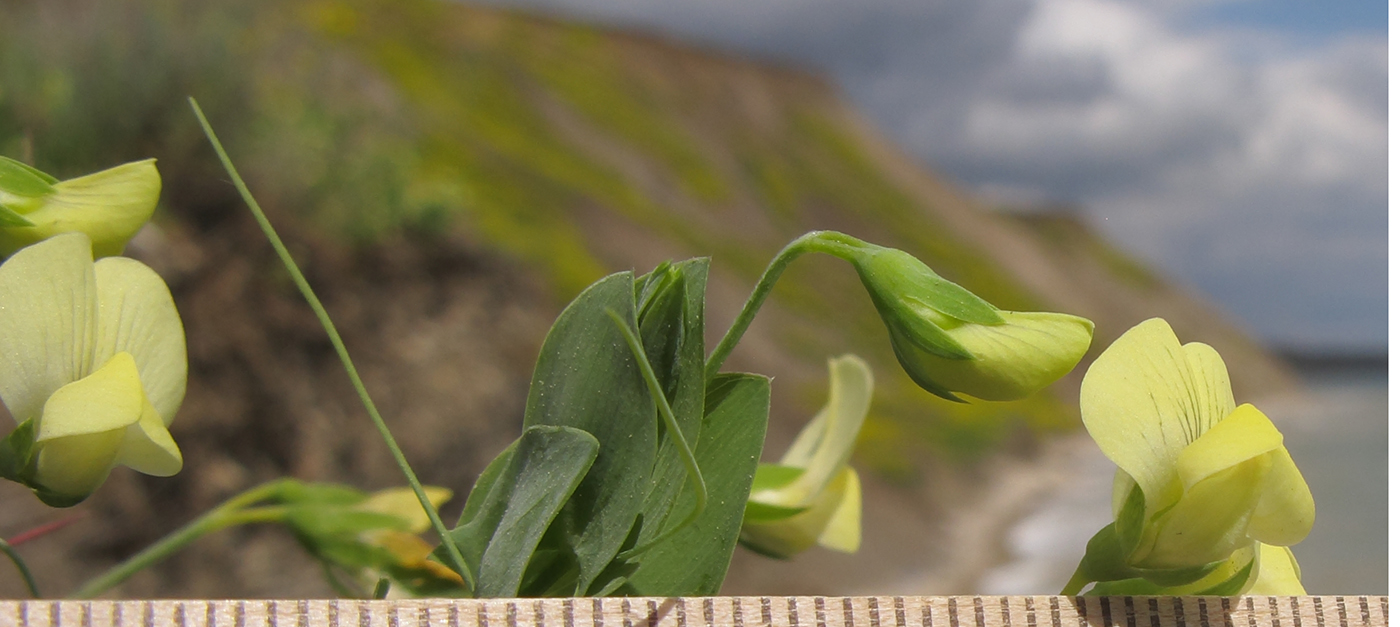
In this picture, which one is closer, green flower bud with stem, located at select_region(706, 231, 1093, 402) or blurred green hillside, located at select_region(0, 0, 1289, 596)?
green flower bud with stem, located at select_region(706, 231, 1093, 402)

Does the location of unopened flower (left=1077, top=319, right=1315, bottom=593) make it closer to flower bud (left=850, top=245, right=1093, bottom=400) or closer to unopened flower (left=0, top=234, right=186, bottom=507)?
flower bud (left=850, top=245, right=1093, bottom=400)

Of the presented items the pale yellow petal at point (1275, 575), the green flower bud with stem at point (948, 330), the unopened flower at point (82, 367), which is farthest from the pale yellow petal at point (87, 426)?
the pale yellow petal at point (1275, 575)

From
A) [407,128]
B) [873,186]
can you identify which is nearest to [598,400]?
[407,128]

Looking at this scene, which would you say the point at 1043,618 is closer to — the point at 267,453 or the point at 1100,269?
the point at 267,453

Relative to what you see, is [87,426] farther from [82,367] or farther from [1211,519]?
[1211,519]

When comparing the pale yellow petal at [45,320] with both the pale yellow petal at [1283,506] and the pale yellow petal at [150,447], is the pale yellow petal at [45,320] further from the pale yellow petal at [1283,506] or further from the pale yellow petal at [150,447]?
the pale yellow petal at [1283,506]

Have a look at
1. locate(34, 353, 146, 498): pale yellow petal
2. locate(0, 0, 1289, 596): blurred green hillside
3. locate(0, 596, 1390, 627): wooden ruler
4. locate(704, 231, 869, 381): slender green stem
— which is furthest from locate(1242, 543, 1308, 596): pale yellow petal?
locate(0, 0, 1289, 596): blurred green hillside
